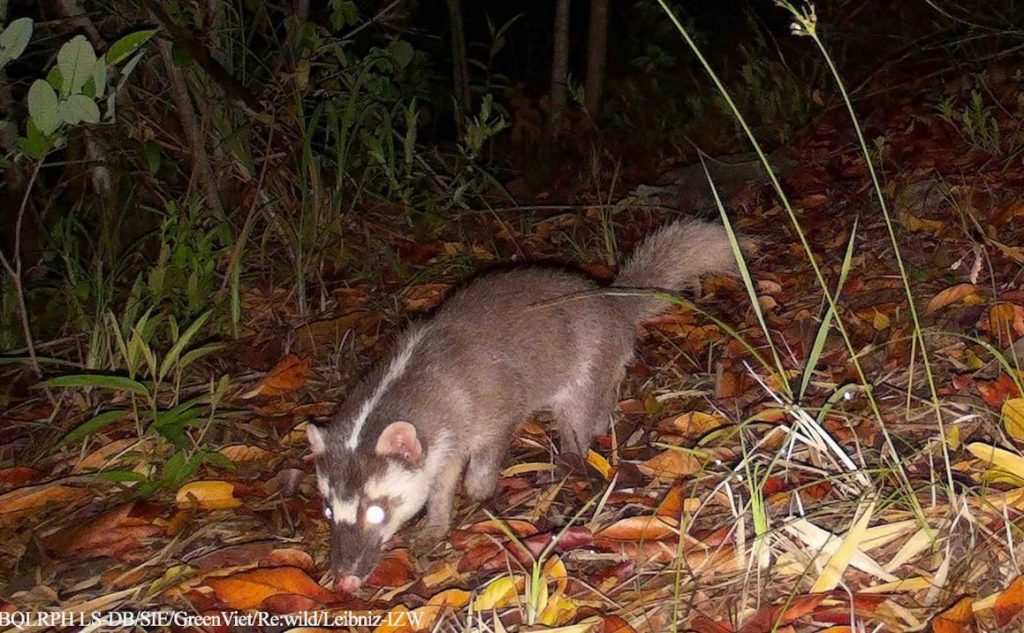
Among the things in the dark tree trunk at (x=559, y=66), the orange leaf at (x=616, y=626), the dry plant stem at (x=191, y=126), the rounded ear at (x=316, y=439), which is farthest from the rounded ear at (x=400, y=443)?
the dark tree trunk at (x=559, y=66)

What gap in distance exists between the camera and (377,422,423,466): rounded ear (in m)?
3.46

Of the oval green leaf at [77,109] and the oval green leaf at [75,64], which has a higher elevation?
the oval green leaf at [75,64]

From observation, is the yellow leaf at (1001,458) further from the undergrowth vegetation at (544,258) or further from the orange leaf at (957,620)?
the orange leaf at (957,620)

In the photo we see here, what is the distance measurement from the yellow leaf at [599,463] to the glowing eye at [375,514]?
2.86 ft

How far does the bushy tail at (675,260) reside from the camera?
15.0 feet

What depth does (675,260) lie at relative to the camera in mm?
4578

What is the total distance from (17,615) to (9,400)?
Result: 1.98 m

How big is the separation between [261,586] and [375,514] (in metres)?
0.60

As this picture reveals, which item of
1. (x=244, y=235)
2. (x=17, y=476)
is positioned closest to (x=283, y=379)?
(x=244, y=235)

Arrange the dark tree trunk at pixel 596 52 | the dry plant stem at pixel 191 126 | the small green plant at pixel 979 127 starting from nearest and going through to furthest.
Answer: the dry plant stem at pixel 191 126 < the small green plant at pixel 979 127 < the dark tree trunk at pixel 596 52

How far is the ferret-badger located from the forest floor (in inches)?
6.3

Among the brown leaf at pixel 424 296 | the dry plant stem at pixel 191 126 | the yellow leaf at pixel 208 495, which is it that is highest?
the dry plant stem at pixel 191 126

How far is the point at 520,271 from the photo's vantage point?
177 inches

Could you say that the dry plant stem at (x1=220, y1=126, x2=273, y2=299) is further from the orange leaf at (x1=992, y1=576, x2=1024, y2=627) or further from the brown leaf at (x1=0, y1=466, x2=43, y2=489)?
the orange leaf at (x1=992, y1=576, x2=1024, y2=627)
